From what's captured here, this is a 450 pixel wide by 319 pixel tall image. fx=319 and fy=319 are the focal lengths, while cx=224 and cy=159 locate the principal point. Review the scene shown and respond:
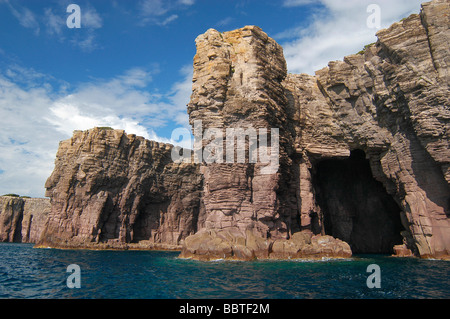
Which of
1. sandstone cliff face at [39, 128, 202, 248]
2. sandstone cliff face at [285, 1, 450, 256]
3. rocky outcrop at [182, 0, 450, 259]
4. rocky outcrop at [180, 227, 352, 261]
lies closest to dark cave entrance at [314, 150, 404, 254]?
rocky outcrop at [182, 0, 450, 259]

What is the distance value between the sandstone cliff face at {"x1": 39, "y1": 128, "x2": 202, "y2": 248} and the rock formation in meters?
0.59

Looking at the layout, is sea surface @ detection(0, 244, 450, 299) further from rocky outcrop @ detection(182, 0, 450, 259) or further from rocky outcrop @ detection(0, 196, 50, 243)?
rocky outcrop @ detection(0, 196, 50, 243)

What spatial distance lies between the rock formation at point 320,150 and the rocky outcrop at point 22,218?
3416cm

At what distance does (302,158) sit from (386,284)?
86.9 ft

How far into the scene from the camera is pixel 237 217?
34.4 m

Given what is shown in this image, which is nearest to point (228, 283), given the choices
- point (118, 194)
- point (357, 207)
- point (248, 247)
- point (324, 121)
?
point (248, 247)

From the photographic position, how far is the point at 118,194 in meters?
57.9

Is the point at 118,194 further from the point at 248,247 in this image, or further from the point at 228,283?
the point at 228,283

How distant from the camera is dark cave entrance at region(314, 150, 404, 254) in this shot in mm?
50219

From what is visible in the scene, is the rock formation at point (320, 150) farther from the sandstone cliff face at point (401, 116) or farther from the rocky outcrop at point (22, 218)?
the rocky outcrop at point (22, 218)

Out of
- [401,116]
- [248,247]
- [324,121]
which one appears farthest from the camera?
[324,121]

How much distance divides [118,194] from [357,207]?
41325 millimetres

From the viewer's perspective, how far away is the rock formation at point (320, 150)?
32.3 metres

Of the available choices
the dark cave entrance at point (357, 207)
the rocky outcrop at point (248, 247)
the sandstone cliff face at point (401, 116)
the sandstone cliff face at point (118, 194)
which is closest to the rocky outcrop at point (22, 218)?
the sandstone cliff face at point (118, 194)
